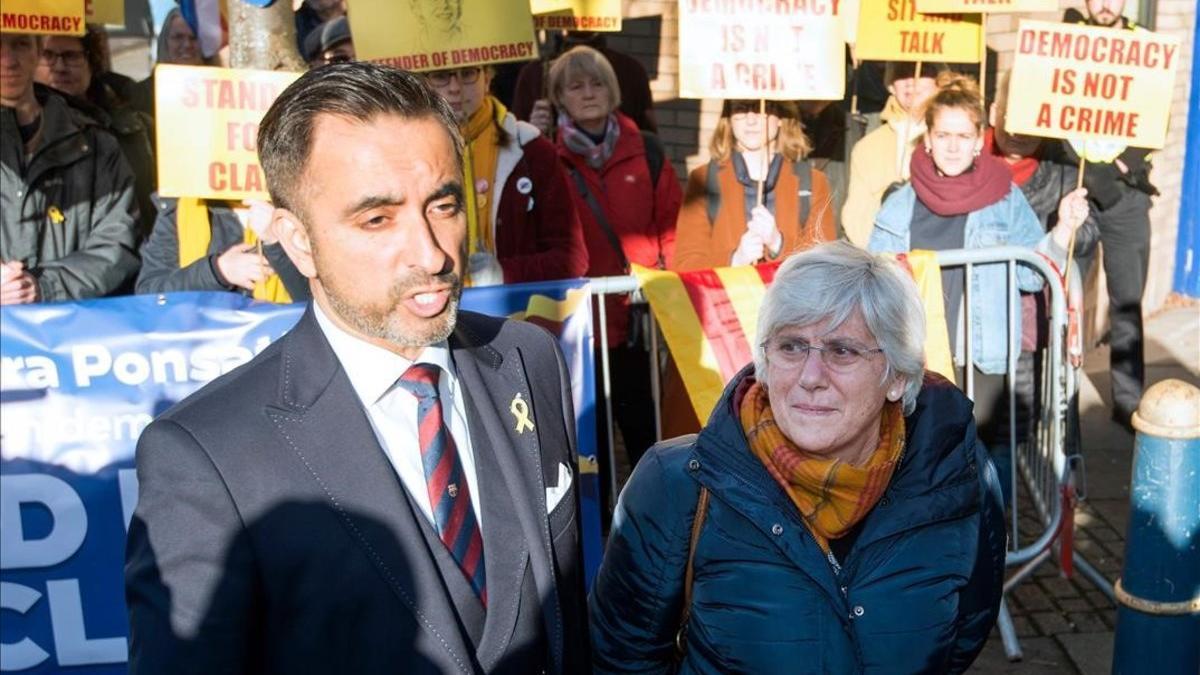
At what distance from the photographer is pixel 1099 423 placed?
7.68 meters

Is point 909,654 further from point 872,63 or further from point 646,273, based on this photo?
point 872,63

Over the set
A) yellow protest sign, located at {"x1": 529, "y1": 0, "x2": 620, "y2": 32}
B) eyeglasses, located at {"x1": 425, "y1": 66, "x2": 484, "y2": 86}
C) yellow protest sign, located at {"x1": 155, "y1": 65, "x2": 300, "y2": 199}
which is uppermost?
yellow protest sign, located at {"x1": 529, "y1": 0, "x2": 620, "y2": 32}

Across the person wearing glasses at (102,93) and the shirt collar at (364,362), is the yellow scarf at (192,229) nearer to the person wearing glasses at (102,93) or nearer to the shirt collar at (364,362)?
the person wearing glasses at (102,93)

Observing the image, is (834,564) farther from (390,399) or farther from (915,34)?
(915,34)

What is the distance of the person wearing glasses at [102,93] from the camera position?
699 cm

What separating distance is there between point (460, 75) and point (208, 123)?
1.13 meters

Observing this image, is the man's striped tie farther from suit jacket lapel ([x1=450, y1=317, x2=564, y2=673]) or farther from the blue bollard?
the blue bollard

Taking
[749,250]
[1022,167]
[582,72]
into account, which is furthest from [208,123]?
[1022,167]

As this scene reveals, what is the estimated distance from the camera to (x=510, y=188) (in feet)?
18.4

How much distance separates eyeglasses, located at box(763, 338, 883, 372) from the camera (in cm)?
286

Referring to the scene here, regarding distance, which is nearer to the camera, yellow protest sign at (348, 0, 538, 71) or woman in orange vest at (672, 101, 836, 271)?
yellow protest sign at (348, 0, 538, 71)

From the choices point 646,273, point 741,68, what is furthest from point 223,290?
point 741,68

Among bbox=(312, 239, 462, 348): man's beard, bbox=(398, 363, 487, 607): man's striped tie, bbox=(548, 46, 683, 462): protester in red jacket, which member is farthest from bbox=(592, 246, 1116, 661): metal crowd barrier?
bbox=(312, 239, 462, 348): man's beard

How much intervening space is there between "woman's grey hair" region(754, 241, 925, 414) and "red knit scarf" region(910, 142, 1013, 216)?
2.83m
